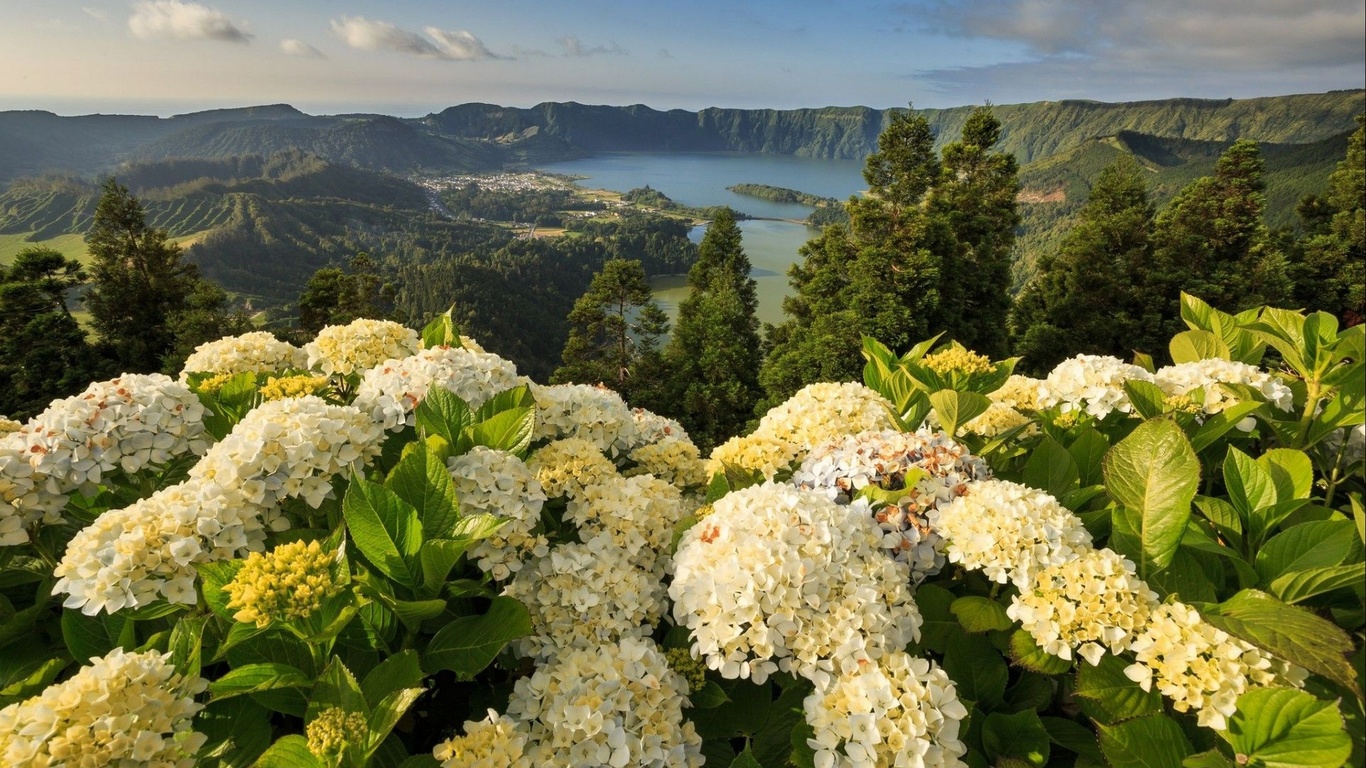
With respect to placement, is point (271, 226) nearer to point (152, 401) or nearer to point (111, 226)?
point (111, 226)

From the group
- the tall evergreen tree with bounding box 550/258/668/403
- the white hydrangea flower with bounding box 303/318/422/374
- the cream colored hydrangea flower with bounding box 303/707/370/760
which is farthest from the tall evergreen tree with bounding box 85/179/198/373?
the cream colored hydrangea flower with bounding box 303/707/370/760

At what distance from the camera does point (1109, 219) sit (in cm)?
3064

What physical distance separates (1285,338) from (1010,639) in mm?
1973

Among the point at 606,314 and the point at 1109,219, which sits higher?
the point at 1109,219

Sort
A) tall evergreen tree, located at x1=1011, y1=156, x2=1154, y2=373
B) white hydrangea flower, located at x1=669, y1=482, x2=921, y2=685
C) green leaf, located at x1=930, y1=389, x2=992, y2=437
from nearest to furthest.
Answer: white hydrangea flower, located at x1=669, y1=482, x2=921, y2=685
green leaf, located at x1=930, y1=389, x2=992, y2=437
tall evergreen tree, located at x1=1011, y1=156, x2=1154, y2=373

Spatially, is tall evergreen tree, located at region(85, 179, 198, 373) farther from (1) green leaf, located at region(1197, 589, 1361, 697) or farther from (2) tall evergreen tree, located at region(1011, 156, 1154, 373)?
(2) tall evergreen tree, located at region(1011, 156, 1154, 373)

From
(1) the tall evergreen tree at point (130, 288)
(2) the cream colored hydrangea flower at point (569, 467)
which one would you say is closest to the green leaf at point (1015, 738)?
(2) the cream colored hydrangea flower at point (569, 467)

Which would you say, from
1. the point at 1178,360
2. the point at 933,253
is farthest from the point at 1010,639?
the point at 933,253

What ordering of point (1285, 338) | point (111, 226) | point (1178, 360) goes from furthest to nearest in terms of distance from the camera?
point (111, 226) < point (1178, 360) < point (1285, 338)

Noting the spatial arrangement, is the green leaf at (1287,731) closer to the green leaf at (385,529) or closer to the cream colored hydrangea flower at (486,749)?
the cream colored hydrangea flower at (486,749)

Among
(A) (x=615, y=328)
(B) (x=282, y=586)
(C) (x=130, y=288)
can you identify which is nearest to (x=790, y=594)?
(B) (x=282, y=586)

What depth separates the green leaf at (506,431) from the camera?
2.12m

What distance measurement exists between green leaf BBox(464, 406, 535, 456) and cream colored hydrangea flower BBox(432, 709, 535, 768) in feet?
2.96

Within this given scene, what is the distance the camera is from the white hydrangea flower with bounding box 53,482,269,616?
1.57m
